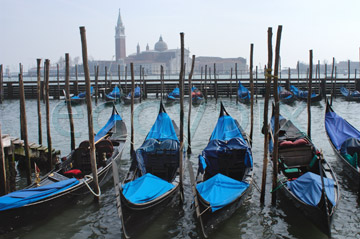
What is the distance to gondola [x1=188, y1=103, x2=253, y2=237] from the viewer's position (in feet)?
14.5

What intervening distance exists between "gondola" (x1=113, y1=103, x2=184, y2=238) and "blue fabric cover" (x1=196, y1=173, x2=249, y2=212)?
0.59 m

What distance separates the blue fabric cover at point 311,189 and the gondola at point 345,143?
1.14m

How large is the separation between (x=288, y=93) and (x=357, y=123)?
6.98 metres

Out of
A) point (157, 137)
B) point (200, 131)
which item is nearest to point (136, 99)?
point (200, 131)

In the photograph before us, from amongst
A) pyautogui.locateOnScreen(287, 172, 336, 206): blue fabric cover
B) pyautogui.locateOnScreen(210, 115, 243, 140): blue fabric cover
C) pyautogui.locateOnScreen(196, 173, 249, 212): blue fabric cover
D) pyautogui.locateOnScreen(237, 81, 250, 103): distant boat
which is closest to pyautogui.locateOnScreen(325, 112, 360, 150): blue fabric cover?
pyautogui.locateOnScreen(210, 115, 243, 140): blue fabric cover

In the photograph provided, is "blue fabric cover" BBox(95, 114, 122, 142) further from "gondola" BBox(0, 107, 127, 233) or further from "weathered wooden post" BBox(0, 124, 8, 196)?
"weathered wooden post" BBox(0, 124, 8, 196)

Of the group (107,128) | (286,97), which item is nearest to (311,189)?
(107,128)

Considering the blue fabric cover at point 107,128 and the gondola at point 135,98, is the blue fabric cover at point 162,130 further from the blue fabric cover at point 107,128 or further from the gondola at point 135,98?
the gondola at point 135,98

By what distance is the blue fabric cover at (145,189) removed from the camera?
454cm

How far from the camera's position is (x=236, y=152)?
6.42 metres

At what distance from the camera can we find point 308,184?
484 centimetres

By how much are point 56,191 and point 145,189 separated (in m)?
A: 1.24

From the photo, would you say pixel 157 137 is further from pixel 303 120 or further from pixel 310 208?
pixel 303 120

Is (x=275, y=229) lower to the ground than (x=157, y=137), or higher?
lower
